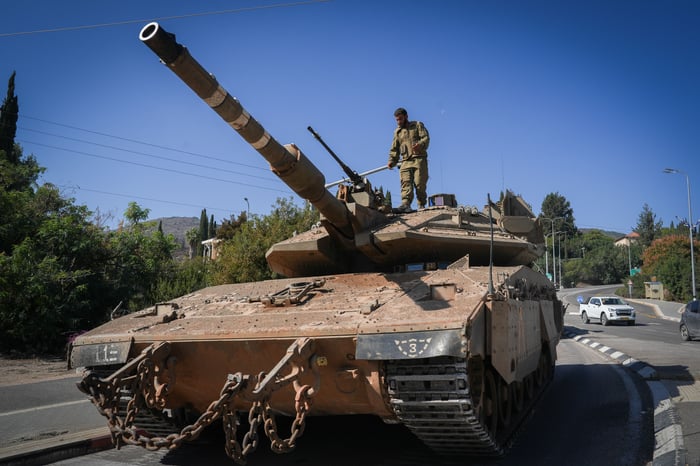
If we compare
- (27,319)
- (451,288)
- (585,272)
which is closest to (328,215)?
(451,288)

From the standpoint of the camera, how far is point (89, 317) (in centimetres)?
1617

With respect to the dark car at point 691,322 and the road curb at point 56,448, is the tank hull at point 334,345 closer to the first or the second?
the road curb at point 56,448

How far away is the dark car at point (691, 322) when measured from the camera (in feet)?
62.3

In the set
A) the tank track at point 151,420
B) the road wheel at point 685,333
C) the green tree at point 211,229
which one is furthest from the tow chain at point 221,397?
the green tree at point 211,229

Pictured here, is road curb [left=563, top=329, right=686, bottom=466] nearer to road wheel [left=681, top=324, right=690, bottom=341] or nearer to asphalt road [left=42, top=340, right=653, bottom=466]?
asphalt road [left=42, top=340, right=653, bottom=466]

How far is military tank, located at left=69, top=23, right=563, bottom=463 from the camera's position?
4773mm

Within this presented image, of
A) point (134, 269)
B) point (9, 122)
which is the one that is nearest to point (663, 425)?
point (134, 269)

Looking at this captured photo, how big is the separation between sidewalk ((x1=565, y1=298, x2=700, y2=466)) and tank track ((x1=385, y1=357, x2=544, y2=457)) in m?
1.66

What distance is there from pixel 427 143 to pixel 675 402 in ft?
16.9

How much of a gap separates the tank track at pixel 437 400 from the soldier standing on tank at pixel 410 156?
5.16 metres

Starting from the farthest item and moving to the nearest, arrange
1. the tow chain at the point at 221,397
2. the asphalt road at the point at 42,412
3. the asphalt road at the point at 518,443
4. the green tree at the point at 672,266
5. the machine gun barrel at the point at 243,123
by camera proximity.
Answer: the green tree at the point at 672,266, the asphalt road at the point at 42,412, the asphalt road at the point at 518,443, the machine gun barrel at the point at 243,123, the tow chain at the point at 221,397

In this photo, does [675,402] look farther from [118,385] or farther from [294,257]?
[118,385]

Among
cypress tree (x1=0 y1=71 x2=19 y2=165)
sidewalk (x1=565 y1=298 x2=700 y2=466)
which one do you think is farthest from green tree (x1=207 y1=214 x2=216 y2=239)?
sidewalk (x1=565 y1=298 x2=700 y2=466)

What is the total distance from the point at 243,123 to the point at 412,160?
16.9 ft
